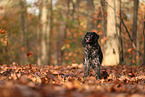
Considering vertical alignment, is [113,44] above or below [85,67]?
above

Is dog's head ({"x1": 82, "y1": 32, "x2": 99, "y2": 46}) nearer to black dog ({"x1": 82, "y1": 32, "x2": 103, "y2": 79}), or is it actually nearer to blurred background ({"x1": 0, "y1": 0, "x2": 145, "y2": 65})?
black dog ({"x1": 82, "y1": 32, "x2": 103, "y2": 79})

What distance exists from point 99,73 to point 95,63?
0.34 metres

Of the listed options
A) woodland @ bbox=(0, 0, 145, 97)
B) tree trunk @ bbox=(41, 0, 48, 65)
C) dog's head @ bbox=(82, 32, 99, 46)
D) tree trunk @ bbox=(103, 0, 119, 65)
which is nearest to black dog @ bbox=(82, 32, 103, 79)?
dog's head @ bbox=(82, 32, 99, 46)

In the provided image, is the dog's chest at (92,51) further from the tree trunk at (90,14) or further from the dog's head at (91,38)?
the tree trunk at (90,14)

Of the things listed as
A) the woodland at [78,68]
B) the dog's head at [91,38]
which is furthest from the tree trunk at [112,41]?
the dog's head at [91,38]

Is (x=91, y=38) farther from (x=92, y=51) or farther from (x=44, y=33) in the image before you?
(x=44, y=33)

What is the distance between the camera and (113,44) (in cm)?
998

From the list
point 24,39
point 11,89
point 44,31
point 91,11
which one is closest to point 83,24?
point 91,11

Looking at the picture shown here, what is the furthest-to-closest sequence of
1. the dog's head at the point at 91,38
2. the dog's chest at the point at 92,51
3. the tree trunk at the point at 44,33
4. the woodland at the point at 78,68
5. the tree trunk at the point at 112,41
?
the tree trunk at the point at 44,33 → the tree trunk at the point at 112,41 → the dog's chest at the point at 92,51 → the dog's head at the point at 91,38 → the woodland at the point at 78,68

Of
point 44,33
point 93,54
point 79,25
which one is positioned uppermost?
point 79,25

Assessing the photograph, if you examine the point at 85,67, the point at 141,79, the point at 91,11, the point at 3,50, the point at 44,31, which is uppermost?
the point at 91,11

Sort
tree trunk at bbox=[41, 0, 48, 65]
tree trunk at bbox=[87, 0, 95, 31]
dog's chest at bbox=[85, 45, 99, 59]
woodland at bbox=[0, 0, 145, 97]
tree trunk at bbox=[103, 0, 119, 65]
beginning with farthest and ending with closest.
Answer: tree trunk at bbox=[41, 0, 48, 65], tree trunk at bbox=[87, 0, 95, 31], tree trunk at bbox=[103, 0, 119, 65], dog's chest at bbox=[85, 45, 99, 59], woodland at bbox=[0, 0, 145, 97]

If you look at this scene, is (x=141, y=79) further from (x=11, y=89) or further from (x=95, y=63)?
(x=11, y=89)

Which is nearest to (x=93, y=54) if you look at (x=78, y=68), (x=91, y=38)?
(x=91, y=38)
